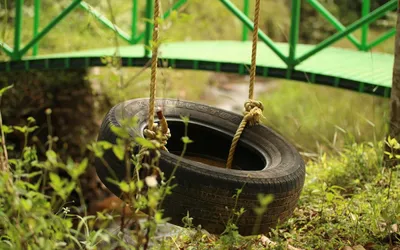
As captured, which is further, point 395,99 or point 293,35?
point 293,35

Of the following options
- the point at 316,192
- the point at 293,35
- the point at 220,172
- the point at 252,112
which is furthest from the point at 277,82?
the point at 220,172

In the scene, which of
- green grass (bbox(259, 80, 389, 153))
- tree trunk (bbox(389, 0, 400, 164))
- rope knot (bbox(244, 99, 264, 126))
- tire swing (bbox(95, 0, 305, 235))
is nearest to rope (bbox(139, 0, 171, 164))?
tire swing (bbox(95, 0, 305, 235))

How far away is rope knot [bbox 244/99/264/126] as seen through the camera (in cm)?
350

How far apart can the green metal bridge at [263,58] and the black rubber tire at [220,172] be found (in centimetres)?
145

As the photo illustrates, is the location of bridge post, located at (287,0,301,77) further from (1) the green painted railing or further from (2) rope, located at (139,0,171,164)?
(2) rope, located at (139,0,171,164)

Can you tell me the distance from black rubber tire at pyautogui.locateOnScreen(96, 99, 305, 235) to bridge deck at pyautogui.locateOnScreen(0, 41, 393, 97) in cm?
161

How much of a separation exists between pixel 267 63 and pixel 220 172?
2.75 meters

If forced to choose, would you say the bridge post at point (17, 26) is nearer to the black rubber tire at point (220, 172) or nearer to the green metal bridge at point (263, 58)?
the green metal bridge at point (263, 58)

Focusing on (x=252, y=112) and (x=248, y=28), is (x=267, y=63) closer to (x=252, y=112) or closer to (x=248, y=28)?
(x=248, y=28)

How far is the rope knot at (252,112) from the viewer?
350 centimetres

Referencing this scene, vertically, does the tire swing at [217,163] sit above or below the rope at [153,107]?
below

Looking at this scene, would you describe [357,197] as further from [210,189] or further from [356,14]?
[356,14]

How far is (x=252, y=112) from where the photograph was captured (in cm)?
350

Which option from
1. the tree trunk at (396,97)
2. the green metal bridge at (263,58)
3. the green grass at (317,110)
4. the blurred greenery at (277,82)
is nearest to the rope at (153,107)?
the tree trunk at (396,97)
